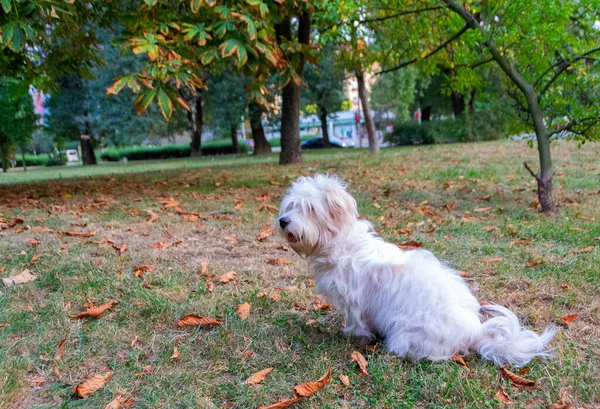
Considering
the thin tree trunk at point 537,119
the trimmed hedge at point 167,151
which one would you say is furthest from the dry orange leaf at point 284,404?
the trimmed hedge at point 167,151

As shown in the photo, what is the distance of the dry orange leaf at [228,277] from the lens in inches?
165

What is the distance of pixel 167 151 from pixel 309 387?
44.8 metres

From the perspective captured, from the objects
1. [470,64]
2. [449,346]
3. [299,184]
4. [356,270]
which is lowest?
[449,346]

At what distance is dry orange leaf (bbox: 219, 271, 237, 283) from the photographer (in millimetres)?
4191

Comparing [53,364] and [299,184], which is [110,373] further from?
[299,184]

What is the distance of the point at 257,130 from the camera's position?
93.6ft

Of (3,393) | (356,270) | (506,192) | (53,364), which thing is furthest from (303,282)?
(506,192)

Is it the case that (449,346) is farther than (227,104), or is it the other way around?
(227,104)

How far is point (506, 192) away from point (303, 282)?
18.6ft

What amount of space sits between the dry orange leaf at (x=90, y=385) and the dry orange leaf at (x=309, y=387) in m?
1.16

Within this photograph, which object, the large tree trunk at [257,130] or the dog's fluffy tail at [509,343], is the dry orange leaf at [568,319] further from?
the large tree trunk at [257,130]

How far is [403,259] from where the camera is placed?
2.97 m

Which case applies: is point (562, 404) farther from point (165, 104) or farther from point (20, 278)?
point (165, 104)

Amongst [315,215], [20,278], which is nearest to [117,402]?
[315,215]
